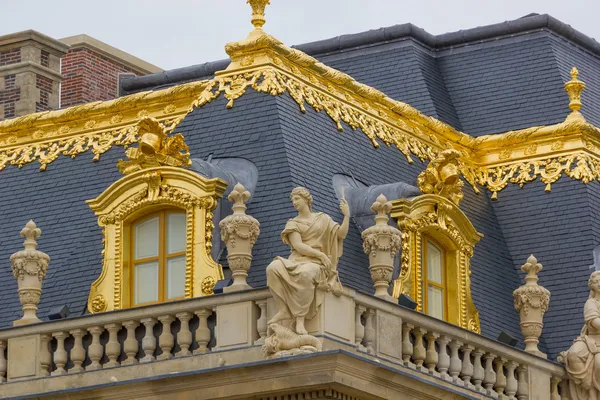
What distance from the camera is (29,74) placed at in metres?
46.1

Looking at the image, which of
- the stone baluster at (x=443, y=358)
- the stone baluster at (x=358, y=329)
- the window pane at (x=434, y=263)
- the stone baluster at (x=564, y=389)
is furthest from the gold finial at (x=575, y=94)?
the stone baluster at (x=358, y=329)

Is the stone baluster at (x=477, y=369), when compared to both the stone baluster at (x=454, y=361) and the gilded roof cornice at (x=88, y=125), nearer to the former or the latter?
the stone baluster at (x=454, y=361)

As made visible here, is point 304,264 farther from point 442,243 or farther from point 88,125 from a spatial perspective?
point 88,125

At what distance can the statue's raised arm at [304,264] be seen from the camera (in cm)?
3494

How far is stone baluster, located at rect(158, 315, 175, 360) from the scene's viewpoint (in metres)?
36.2

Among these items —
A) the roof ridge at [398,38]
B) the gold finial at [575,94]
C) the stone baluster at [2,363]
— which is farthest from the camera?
the roof ridge at [398,38]

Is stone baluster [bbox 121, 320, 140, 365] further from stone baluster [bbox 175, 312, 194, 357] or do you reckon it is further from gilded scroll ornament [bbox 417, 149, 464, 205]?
gilded scroll ornament [bbox 417, 149, 464, 205]

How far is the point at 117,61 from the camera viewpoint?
49.3 meters

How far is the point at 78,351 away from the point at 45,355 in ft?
1.89

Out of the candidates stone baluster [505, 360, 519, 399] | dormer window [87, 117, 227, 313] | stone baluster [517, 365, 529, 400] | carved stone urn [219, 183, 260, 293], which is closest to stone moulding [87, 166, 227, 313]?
dormer window [87, 117, 227, 313]

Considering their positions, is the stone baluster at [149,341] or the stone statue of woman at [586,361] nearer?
the stone baluster at [149,341]

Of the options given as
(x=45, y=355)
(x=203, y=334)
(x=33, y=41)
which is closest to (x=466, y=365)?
(x=203, y=334)

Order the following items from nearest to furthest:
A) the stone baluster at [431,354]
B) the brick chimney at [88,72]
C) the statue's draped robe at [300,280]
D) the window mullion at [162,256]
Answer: the statue's draped robe at [300,280], the stone baluster at [431,354], the window mullion at [162,256], the brick chimney at [88,72]

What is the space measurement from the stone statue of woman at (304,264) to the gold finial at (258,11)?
16.4ft
